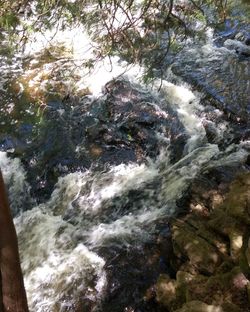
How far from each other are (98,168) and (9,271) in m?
4.58

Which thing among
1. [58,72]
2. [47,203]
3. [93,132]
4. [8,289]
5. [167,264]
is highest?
[58,72]

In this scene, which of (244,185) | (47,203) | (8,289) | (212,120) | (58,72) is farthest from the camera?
(58,72)

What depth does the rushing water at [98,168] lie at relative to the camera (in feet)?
16.3

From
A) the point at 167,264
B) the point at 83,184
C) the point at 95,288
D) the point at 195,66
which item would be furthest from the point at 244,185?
the point at 195,66

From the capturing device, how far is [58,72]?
8.45 meters

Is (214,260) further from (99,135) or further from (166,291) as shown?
(99,135)

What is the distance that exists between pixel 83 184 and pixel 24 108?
7.45ft

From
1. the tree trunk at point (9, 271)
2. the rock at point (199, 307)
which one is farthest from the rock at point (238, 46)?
the tree trunk at point (9, 271)

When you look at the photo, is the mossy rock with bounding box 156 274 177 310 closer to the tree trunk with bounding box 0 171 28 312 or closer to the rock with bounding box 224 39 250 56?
the tree trunk with bounding box 0 171 28 312

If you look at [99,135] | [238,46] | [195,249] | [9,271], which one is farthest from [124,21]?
[238,46]

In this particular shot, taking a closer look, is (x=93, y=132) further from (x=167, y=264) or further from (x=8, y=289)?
(x=8, y=289)

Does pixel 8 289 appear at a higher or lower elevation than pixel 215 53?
lower

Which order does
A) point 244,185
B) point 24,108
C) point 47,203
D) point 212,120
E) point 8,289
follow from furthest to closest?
point 24,108 < point 212,120 < point 47,203 < point 244,185 < point 8,289

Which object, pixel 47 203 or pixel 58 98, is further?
pixel 58 98
